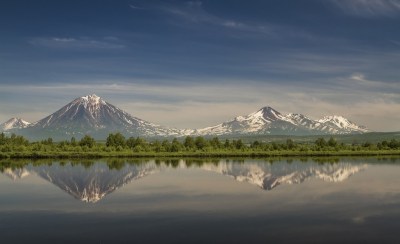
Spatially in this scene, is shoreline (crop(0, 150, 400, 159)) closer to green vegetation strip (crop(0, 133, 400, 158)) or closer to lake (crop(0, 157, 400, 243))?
green vegetation strip (crop(0, 133, 400, 158))

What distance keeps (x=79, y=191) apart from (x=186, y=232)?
954 inches

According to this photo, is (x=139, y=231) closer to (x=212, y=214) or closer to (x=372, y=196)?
(x=212, y=214)

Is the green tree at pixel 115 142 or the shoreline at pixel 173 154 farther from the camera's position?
the green tree at pixel 115 142

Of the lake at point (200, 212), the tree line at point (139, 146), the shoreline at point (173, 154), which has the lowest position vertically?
the lake at point (200, 212)

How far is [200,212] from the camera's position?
3544 cm

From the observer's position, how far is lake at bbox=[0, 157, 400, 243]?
89.6 ft

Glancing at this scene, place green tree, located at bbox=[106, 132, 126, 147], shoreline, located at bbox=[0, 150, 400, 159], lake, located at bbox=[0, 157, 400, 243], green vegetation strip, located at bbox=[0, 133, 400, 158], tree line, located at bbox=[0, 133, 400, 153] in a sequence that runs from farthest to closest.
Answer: green tree, located at bbox=[106, 132, 126, 147] → tree line, located at bbox=[0, 133, 400, 153] → green vegetation strip, located at bbox=[0, 133, 400, 158] → shoreline, located at bbox=[0, 150, 400, 159] → lake, located at bbox=[0, 157, 400, 243]

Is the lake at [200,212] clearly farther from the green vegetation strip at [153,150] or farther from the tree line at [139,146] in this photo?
the tree line at [139,146]

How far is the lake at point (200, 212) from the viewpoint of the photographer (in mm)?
27297

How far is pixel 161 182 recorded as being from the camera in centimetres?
5912

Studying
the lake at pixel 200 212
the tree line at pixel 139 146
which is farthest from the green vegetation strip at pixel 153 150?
the lake at pixel 200 212

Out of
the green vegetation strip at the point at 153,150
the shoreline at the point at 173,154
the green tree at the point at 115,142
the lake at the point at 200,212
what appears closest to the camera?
the lake at the point at 200,212

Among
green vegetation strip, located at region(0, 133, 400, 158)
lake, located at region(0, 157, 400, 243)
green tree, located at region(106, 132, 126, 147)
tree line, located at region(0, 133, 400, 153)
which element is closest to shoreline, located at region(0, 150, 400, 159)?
green vegetation strip, located at region(0, 133, 400, 158)

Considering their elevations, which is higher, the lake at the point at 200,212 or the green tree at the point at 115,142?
the green tree at the point at 115,142
